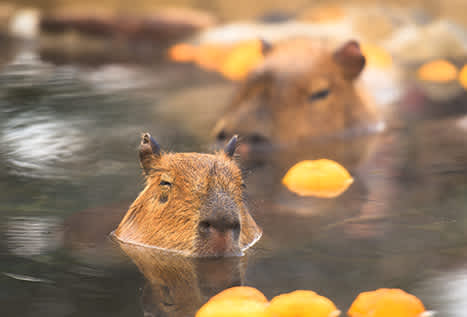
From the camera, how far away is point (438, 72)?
388 inches

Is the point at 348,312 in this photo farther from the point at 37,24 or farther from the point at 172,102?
the point at 37,24

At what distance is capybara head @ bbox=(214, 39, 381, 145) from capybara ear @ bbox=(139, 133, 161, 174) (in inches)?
95.3

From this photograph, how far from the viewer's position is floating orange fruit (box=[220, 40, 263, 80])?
9.55 meters

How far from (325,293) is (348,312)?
10.1 inches

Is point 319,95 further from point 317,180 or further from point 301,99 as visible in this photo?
point 317,180

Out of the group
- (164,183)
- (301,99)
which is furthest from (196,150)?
(164,183)

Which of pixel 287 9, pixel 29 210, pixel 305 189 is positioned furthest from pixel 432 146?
pixel 287 9

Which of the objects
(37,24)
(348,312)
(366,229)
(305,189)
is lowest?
(348,312)

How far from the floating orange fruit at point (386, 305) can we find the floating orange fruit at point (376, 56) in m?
6.31

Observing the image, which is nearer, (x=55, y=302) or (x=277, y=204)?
(x=55, y=302)

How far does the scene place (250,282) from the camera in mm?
3584

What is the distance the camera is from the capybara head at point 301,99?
6438 mm

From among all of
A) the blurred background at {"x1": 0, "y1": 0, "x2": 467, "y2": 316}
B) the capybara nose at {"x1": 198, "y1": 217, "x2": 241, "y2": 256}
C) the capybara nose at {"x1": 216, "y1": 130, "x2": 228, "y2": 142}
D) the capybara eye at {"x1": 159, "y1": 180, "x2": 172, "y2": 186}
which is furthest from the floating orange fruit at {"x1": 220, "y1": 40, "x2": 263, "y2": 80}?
the capybara nose at {"x1": 198, "y1": 217, "x2": 241, "y2": 256}

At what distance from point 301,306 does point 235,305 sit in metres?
0.23
